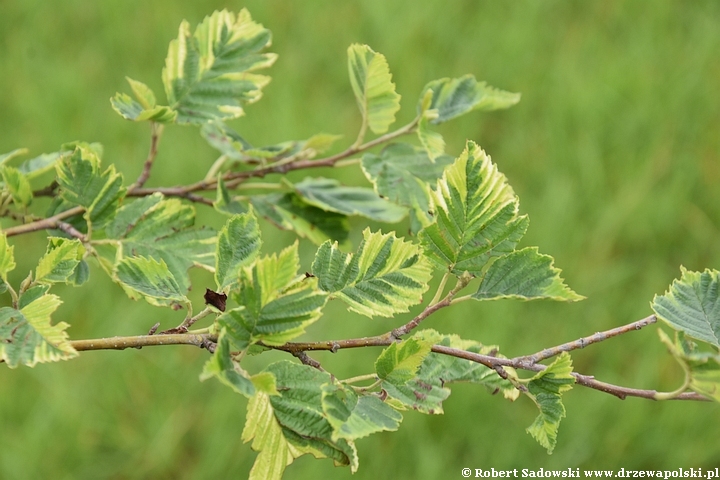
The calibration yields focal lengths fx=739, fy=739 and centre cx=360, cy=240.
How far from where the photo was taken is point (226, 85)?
84cm

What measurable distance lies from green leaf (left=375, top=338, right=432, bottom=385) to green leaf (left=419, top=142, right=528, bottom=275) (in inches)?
2.7

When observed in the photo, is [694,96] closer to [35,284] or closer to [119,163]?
[119,163]

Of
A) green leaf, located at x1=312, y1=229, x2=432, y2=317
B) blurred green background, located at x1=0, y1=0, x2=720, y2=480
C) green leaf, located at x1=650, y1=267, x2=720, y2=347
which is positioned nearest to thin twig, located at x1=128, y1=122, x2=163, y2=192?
green leaf, located at x1=312, y1=229, x2=432, y2=317

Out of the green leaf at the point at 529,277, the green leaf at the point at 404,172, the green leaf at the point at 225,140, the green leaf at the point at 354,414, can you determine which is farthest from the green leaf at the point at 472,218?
the green leaf at the point at 225,140

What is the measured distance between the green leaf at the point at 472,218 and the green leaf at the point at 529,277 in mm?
15

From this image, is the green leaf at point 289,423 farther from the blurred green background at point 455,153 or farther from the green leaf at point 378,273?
the blurred green background at point 455,153

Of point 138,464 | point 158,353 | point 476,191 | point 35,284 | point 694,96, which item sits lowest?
point 138,464

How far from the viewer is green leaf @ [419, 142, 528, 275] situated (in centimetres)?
54

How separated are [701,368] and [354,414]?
0.74ft

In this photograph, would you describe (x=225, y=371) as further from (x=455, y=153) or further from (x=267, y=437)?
(x=455, y=153)

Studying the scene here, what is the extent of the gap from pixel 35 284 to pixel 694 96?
2537mm

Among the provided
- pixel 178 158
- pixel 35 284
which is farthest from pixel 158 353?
pixel 35 284

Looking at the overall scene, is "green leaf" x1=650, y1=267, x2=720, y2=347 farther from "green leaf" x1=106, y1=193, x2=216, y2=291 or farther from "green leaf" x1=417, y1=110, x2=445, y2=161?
"green leaf" x1=106, y1=193, x2=216, y2=291

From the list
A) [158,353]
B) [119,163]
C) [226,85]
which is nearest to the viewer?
[226,85]
